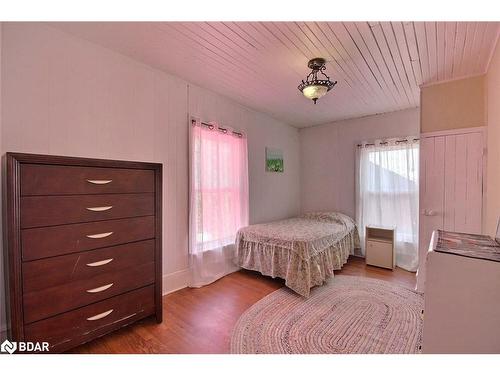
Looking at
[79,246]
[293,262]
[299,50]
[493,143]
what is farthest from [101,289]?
[493,143]

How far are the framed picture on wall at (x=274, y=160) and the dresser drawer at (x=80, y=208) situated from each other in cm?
226

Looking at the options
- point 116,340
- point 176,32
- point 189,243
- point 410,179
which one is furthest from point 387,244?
point 176,32

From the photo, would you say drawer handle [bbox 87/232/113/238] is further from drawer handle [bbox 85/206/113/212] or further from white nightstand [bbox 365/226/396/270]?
white nightstand [bbox 365/226/396/270]

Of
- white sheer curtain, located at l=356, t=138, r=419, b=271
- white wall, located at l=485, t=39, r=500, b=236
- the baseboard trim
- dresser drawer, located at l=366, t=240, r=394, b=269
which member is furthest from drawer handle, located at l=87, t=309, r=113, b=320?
→ white sheer curtain, located at l=356, t=138, r=419, b=271

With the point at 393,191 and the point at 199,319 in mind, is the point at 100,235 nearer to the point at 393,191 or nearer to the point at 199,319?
the point at 199,319

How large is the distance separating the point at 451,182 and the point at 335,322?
1847mm

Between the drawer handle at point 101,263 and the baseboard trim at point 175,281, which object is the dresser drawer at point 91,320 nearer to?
the drawer handle at point 101,263

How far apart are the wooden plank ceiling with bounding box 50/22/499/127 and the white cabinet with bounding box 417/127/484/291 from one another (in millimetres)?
645

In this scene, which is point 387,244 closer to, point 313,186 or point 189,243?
point 313,186

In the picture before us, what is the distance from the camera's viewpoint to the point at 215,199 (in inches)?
112

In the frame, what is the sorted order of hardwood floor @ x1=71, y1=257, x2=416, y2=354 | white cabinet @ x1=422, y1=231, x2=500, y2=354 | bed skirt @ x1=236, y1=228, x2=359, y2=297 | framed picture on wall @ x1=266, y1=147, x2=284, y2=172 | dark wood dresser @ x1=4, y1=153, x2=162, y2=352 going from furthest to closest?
framed picture on wall @ x1=266, y1=147, x2=284, y2=172
bed skirt @ x1=236, y1=228, x2=359, y2=297
hardwood floor @ x1=71, y1=257, x2=416, y2=354
dark wood dresser @ x1=4, y1=153, x2=162, y2=352
white cabinet @ x1=422, y1=231, x2=500, y2=354

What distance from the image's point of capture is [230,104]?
10.2 feet

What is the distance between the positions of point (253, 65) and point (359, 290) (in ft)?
8.66

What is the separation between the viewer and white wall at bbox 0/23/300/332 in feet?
5.20
